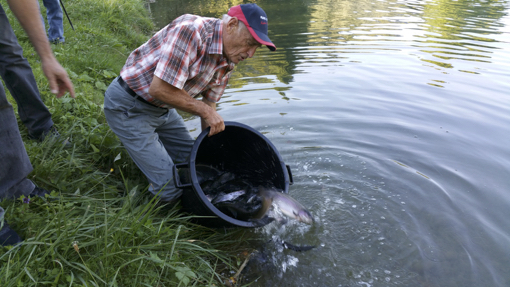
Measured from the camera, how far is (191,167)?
2.58 metres

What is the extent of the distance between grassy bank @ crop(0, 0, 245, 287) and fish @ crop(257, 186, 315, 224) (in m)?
0.41

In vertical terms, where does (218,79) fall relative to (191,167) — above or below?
above

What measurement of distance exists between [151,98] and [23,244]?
4.22ft

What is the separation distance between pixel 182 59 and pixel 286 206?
1297mm

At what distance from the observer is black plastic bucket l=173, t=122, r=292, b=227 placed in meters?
2.60

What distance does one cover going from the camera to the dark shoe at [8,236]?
6.45 feet

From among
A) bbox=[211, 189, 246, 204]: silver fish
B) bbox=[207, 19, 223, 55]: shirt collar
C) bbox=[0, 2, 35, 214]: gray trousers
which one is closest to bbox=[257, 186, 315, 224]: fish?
bbox=[211, 189, 246, 204]: silver fish

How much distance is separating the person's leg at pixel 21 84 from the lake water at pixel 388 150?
6.62 feet

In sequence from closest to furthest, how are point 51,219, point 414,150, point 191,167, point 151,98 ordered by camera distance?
point 51,219 < point 191,167 < point 151,98 < point 414,150

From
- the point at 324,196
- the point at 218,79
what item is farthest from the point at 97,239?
the point at 324,196

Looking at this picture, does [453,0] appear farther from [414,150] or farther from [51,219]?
[51,219]

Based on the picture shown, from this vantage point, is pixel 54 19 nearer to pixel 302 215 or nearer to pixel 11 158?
pixel 11 158

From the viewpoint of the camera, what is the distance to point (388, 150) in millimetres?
4598

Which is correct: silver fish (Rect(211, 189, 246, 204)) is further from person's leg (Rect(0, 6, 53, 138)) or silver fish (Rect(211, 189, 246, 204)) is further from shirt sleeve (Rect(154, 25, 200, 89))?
person's leg (Rect(0, 6, 53, 138))
